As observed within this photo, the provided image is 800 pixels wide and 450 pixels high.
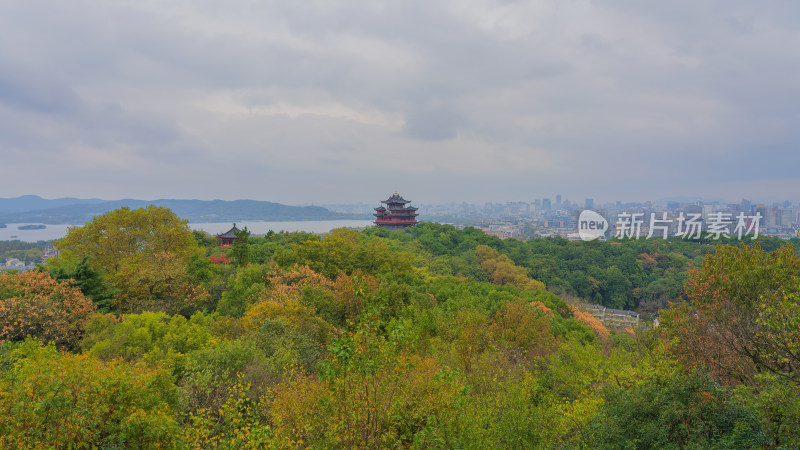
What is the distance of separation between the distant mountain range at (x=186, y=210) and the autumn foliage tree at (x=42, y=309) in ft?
367

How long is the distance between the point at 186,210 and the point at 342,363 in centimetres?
14608

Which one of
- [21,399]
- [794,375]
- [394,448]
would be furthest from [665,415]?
[21,399]

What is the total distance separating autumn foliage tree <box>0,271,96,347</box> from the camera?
10.7 m

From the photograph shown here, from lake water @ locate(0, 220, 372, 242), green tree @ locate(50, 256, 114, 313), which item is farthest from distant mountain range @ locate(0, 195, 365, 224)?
green tree @ locate(50, 256, 114, 313)

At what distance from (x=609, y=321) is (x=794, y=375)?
30224mm

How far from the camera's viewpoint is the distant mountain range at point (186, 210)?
4589 inches

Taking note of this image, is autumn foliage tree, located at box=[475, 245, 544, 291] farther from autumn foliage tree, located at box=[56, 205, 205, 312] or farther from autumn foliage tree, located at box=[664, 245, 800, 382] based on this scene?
autumn foliage tree, located at box=[56, 205, 205, 312]

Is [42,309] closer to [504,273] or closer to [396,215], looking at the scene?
[504,273]

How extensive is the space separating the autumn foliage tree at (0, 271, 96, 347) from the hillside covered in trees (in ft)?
0.16

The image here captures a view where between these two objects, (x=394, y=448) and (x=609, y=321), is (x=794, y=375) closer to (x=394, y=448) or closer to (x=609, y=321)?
(x=394, y=448)

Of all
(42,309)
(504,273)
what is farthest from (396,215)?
(42,309)
